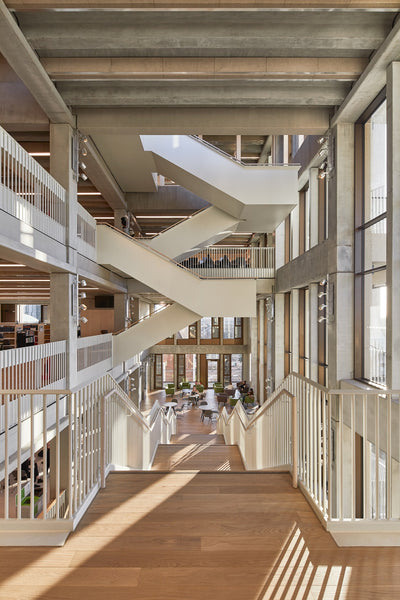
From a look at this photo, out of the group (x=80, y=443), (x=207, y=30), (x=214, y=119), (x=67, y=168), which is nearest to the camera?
(x=80, y=443)

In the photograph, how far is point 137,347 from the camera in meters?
10.8

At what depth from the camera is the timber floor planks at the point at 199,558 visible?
2.05 meters

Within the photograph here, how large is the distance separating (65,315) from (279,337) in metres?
7.91

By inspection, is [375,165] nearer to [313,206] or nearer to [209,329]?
[313,206]

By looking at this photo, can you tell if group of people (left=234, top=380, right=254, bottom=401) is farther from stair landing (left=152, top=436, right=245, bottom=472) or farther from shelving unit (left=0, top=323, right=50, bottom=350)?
shelving unit (left=0, top=323, right=50, bottom=350)

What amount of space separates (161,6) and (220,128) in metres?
2.91

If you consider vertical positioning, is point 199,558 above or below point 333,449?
above

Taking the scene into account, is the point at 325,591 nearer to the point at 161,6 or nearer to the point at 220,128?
the point at 161,6

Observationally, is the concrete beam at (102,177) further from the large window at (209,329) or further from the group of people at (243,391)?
the large window at (209,329)

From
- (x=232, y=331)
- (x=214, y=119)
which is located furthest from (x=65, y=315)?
(x=232, y=331)

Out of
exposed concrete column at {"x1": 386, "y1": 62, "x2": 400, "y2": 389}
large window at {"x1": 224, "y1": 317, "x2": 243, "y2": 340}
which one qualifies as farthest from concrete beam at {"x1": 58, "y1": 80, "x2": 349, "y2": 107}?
large window at {"x1": 224, "y1": 317, "x2": 243, "y2": 340}

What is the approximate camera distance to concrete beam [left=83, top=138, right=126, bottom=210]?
9029 millimetres

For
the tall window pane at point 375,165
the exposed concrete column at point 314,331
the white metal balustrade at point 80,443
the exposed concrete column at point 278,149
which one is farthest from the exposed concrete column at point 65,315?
the exposed concrete column at point 278,149

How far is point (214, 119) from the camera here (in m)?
7.01
